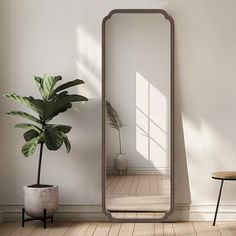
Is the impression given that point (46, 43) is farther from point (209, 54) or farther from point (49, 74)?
point (209, 54)

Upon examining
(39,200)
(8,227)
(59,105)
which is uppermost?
(59,105)

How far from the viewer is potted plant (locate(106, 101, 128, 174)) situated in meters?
5.03

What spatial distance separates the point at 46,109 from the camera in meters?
4.75

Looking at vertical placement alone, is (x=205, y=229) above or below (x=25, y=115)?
below

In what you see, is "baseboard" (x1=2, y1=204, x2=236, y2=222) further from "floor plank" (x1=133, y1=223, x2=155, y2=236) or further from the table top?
the table top

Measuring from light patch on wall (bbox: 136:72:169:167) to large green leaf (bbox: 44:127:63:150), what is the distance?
0.76m

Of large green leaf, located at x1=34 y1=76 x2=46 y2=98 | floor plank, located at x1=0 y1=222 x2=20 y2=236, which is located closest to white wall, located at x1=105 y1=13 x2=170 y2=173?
large green leaf, located at x1=34 y1=76 x2=46 y2=98

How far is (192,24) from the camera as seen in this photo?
198 inches

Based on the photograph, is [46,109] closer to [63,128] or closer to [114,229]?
[63,128]

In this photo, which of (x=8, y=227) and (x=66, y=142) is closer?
(x=66, y=142)

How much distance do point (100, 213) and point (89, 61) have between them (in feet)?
4.54

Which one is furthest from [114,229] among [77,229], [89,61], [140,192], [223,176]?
[89,61]

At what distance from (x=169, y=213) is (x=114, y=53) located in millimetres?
1517

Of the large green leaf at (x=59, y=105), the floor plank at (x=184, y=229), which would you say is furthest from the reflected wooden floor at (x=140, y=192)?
the large green leaf at (x=59, y=105)
